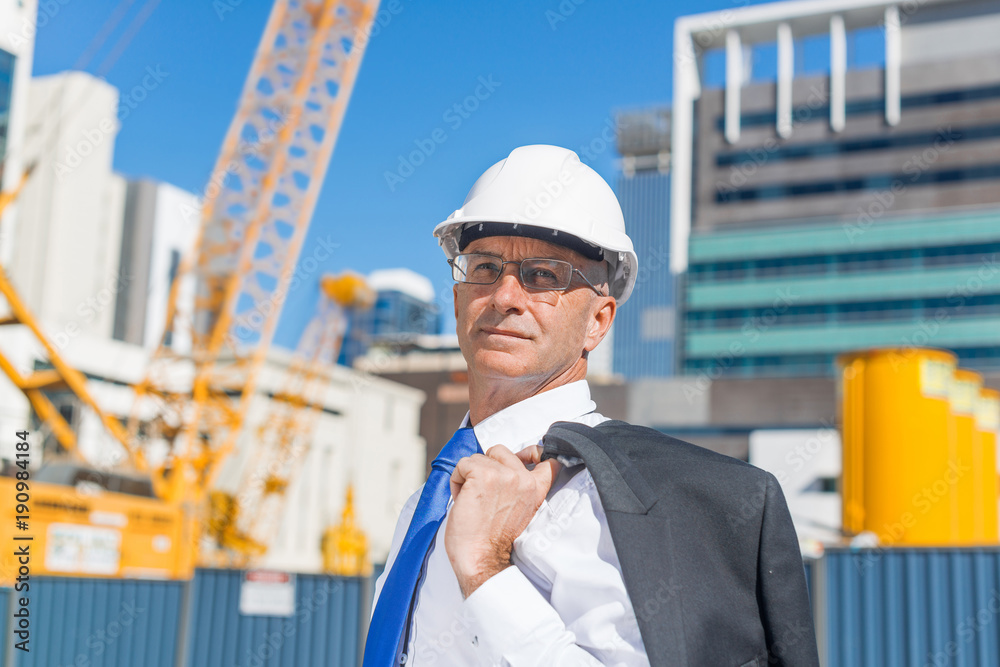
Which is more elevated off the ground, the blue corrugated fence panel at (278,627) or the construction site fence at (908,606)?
the construction site fence at (908,606)

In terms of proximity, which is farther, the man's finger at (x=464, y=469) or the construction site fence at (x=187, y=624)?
the construction site fence at (x=187, y=624)

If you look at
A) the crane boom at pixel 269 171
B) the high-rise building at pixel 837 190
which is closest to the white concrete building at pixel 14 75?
the crane boom at pixel 269 171

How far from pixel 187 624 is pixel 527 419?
422 inches

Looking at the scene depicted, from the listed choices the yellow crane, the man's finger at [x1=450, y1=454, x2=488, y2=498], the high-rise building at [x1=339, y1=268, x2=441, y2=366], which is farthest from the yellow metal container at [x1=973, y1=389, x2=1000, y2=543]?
the high-rise building at [x1=339, y1=268, x2=441, y2=366]

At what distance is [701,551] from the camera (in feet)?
4.64

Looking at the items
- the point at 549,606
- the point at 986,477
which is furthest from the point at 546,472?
the point at 986,477

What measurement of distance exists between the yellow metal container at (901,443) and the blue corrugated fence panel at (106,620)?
16876 millimetres

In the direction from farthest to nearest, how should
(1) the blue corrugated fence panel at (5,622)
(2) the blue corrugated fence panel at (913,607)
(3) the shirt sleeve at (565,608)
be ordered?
(1) the blue corrugated fence panel at (5,622)
(2) the blue corrugated fence panel at (913,607)
(3) the shirt sleeve at (565,608)

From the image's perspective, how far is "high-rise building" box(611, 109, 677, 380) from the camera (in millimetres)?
95562

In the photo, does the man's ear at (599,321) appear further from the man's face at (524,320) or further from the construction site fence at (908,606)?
the construction site fence at (908,606)

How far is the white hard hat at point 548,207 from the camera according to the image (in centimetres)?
180

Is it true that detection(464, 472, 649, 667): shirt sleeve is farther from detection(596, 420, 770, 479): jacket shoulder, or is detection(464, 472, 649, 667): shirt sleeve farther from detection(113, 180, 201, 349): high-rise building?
detection(113, 180, 201, 349): high-rise building

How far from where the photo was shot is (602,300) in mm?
Answer: 1945

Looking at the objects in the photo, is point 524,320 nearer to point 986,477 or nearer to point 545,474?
point 545,474
